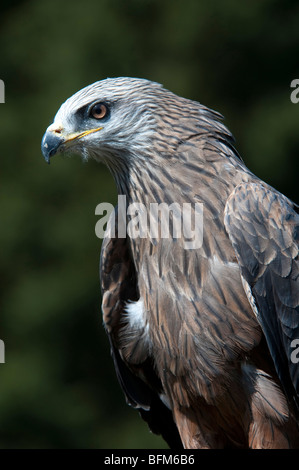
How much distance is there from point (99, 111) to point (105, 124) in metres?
0.07

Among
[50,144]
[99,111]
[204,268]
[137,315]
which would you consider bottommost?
[137,315]

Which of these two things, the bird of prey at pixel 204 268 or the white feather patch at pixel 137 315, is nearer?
the bird of prey at pixel 204 268

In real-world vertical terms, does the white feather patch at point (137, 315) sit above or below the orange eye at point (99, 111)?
below

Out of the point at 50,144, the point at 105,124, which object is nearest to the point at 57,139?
the point at 50,144

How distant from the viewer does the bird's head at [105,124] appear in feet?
10.8

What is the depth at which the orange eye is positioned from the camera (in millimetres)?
3318

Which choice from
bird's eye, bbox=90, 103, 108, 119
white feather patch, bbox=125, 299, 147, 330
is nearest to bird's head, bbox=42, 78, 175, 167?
bird's eye, bbox=90, 103, 108, 119

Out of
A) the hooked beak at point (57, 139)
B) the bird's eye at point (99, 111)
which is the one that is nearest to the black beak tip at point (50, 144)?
the hooked beak at point (57, 139)

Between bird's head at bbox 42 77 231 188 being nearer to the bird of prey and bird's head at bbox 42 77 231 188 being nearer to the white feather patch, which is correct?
the bird of prey

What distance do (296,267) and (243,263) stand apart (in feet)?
0.83

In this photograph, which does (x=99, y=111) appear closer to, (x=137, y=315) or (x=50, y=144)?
(x=50, y=144)

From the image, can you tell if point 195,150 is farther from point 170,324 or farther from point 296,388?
point 296,388

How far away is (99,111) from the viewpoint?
131 inches

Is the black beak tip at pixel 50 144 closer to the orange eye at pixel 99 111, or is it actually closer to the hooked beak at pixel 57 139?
the hooked beak at pixel 57 139
